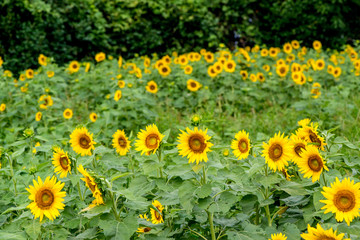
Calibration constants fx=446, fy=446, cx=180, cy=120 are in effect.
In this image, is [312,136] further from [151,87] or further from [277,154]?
[151,87]

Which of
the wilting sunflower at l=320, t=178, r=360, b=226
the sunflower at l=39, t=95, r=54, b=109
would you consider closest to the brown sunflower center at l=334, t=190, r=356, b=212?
the wilting sunflower at l=320, t=178, r=360, b=226

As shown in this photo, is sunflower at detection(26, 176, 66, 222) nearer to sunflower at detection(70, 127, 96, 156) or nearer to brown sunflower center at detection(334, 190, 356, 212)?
sunflower at detection(70, 127, 96, 156)

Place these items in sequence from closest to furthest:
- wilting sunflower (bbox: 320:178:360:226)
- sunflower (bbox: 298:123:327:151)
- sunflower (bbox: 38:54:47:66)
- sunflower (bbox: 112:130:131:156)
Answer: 1. wilting sunflower (bbox: 320:178:360:226)
2. sunflower (bbox: 298:123:327:151)
3. sunflower (bbox: 112:130:131:156)
4. sunflower (bbox: 38:54:47:66)

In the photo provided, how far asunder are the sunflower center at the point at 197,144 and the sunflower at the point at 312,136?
1.74 ft

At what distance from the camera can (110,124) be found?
14.7 feet

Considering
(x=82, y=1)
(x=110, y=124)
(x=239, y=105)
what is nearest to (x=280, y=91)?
(x=239, y=105)

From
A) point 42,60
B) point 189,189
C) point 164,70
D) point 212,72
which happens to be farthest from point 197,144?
point 42,60

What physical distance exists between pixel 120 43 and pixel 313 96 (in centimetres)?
472

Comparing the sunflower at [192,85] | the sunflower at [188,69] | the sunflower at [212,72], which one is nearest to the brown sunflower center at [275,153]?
the sunflower at [192,85]

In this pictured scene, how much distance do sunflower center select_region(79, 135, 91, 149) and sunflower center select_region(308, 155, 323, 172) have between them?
105cm

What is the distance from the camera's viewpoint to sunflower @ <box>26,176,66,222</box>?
172cm

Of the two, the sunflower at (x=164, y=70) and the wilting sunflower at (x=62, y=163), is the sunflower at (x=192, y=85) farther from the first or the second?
the wilting sunflower at (x=62, y=163)

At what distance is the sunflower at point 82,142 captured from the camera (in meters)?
2.19

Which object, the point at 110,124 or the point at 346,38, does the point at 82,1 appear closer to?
the point at 110,124
